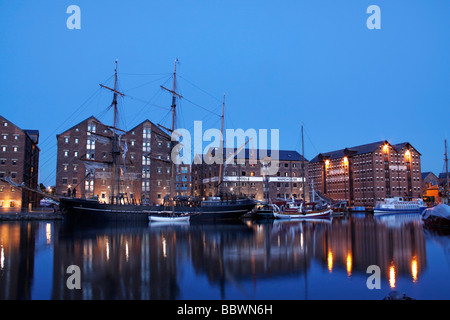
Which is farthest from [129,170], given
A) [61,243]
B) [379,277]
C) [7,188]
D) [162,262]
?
[379,277]

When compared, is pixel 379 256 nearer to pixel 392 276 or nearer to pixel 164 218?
pixel 392 276

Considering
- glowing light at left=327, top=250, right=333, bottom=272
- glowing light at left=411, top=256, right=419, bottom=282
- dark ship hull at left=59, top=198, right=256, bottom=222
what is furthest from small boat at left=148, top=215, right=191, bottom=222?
glowing light at left=411, top=256, right=419, bottom=282

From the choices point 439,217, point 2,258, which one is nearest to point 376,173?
point 439,217

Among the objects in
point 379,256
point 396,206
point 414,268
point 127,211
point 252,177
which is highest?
point 252,177

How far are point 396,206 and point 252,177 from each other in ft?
121

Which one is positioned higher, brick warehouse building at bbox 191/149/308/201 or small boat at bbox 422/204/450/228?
brick warehouse building at bbox 191/149/308/201

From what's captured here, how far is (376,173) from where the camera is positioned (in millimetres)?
93438

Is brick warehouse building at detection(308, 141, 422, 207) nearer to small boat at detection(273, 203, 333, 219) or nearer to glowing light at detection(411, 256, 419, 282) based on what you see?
small boat at detection(273, 203, 333, 219)

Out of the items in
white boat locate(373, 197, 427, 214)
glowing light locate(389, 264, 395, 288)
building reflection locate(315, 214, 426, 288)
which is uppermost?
glowing light locate(389, 264, 395, 288)

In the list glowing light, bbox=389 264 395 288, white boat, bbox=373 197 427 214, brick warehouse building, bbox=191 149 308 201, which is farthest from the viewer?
white boat, bbox=373 197 427 214

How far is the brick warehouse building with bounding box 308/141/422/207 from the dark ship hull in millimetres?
55110

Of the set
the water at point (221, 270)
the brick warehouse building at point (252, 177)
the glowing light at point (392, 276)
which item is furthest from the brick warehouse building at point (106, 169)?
the glowing light at point (392, 276)

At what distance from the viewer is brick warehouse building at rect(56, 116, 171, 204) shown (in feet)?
216

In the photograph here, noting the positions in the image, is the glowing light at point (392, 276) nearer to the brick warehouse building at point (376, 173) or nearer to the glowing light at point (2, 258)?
the glowing light at point (2, 258)
